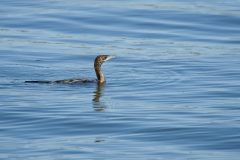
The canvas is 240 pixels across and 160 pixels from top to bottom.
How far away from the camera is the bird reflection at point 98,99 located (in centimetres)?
1961

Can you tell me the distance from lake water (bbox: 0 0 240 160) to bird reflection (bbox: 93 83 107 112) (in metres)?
0.03

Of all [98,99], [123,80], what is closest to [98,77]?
[123,80]

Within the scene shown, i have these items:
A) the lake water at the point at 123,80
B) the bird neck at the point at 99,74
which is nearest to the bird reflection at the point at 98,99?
the lake water at the point at 123,80

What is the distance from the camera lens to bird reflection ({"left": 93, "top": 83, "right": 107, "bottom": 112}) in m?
19.6

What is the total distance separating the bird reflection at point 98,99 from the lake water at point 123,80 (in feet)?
0.08

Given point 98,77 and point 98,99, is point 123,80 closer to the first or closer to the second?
point 98,77

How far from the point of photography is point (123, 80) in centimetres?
2291

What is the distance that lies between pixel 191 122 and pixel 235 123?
77 centimetres

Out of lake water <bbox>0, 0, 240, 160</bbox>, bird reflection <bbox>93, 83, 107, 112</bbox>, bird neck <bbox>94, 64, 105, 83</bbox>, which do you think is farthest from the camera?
bird neck <bbox>94, 64, 105, 83</bbox>

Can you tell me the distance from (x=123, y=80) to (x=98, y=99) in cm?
223

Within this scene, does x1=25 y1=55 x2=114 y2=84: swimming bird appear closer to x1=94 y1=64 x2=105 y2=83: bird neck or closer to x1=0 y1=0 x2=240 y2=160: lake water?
x1=94 y1=64 x2=105 y2=83: bird neck

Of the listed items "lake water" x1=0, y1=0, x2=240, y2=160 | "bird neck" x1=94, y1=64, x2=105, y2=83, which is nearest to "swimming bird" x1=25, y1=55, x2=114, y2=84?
"bird neck" x1=94, y1=64, x2=105, y2=83

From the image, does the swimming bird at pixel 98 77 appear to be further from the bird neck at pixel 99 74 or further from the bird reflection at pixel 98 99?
the bird reflection at pixel 98 99

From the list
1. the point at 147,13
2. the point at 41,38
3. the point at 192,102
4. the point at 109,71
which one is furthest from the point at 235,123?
the point at 147,13
